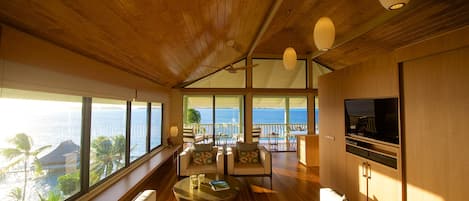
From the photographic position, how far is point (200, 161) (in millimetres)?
4660

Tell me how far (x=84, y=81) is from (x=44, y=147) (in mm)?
790

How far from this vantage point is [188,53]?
3.86 meters

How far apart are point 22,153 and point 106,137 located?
4.68 feet

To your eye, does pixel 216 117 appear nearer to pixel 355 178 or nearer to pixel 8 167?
pixel 355 178

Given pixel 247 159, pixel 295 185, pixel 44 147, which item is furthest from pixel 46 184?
pixel 295 185

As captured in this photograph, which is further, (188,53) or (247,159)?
(247,159)

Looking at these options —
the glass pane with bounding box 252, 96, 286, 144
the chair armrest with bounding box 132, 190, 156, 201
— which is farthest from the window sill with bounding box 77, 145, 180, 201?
the glass pane with bounding box 252, 96, 286, 144

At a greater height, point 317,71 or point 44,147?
point 317,71

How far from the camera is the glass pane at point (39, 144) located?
1895mm

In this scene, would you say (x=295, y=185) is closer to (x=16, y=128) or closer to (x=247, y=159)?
(x=247, y=159)

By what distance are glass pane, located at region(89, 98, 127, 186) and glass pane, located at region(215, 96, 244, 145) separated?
11.4 ft

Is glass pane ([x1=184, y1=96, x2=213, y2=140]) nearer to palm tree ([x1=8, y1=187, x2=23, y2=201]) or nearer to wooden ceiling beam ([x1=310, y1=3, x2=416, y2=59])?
wooden ceiling beam ([x1=310, y1=3, x2=416, y2=59])

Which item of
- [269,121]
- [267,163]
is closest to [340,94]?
[267,163]

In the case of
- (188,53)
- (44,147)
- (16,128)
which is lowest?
(44,147)
